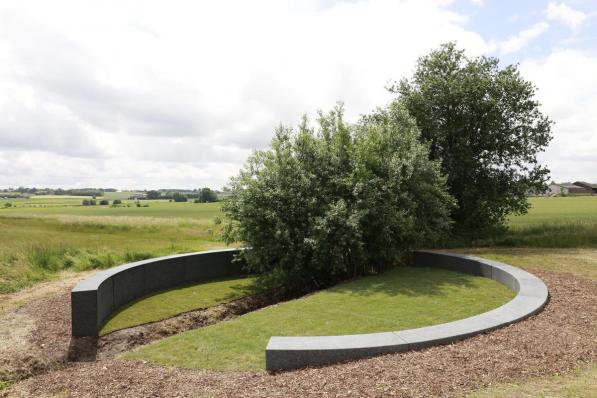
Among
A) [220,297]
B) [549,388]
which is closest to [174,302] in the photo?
[220,297]

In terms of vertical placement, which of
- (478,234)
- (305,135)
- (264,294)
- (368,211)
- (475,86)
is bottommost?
(264,294)

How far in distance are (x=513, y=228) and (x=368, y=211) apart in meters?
18.9

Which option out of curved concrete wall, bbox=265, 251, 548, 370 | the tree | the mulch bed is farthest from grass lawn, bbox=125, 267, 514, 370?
the tree

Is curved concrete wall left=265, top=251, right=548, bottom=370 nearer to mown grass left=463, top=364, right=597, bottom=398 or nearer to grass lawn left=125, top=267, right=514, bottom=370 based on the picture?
grass lawn left=125, top=267, right=514, bottom=370

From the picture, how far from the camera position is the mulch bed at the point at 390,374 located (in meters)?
6.15

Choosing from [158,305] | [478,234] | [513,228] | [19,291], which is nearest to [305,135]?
[158,305]

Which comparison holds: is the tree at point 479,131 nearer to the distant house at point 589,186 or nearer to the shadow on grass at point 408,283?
the shadow on grass at point 408,283

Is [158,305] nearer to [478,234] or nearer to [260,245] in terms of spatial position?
[260,245]

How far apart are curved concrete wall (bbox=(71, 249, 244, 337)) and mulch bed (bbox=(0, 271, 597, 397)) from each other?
7.18 ft

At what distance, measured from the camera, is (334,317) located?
10656mm

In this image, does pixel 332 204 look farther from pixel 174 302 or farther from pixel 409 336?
pixel 409 336

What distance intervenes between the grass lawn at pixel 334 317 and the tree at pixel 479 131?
12406 mm

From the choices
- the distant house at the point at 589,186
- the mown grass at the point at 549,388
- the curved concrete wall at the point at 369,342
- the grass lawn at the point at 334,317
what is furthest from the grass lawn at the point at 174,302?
the distant house at the point at 589,186

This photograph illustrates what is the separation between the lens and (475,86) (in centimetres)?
2408
